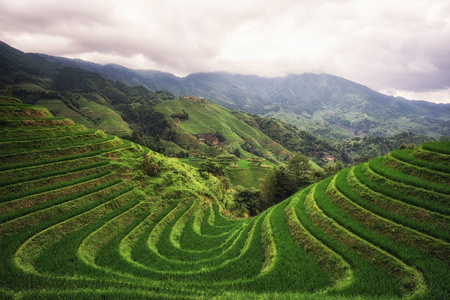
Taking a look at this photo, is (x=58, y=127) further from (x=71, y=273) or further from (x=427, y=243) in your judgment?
(x=427, y=243)

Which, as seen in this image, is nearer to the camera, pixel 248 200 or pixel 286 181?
pixel 286 181

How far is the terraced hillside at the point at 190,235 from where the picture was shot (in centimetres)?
1100

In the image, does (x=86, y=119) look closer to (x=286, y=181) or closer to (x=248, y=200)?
(x=248, y=200)

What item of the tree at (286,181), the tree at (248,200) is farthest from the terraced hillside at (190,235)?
the tree at (286,181)

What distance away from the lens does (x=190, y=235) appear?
21.6 metres

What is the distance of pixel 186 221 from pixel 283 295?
1649 centimetres

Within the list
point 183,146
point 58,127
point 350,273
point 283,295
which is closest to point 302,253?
point 350,273

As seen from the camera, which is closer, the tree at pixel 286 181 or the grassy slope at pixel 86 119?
the tree at pixel 286 181

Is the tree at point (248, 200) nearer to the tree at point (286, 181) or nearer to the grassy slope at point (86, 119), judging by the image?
the tree at point (286, 181)

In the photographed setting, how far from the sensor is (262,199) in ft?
157


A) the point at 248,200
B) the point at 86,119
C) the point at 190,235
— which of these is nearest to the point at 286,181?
the point at 248,200

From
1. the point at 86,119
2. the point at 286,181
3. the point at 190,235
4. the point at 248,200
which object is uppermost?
the point at 86,119

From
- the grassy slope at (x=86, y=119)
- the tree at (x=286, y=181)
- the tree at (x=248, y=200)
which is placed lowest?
the tree at (x=248, y=200)

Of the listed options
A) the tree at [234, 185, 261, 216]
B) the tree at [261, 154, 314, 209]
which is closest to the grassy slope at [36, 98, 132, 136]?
the tree at [234, 185, 261, 216]
